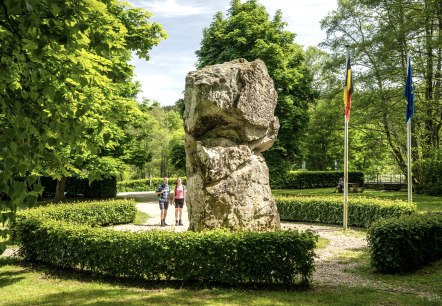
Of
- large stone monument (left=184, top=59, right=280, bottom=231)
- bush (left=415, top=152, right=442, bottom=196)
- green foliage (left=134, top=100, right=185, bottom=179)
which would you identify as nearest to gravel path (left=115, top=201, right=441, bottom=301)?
large stone monument (left=184, top=59, right=280, bottom=231)

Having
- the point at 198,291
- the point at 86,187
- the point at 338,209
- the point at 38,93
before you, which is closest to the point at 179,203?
the point at 338,209

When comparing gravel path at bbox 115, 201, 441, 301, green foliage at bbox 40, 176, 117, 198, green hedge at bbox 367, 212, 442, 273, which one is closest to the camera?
gravel path at bbox 115, 201, 441, 301

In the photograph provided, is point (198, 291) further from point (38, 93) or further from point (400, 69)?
point (400, 69)

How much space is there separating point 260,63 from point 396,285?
7.24 m

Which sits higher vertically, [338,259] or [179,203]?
[179,203]

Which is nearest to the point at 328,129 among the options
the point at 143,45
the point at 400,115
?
the point at 400,115

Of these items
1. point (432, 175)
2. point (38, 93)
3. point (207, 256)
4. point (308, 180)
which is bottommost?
point (207, 256)

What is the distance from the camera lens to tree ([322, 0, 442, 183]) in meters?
25.7

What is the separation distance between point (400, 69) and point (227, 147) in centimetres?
2103

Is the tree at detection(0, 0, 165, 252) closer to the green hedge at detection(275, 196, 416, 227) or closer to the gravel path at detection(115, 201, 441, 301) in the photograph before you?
the gravel path at detection(115, 201, 441, 301)

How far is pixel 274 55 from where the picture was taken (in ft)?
92.4

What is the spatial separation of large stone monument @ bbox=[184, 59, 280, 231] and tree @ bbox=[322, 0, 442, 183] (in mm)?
16897

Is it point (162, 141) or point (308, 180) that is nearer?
point (308, 180)

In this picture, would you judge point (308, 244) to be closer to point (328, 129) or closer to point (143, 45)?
point (143, 45)
